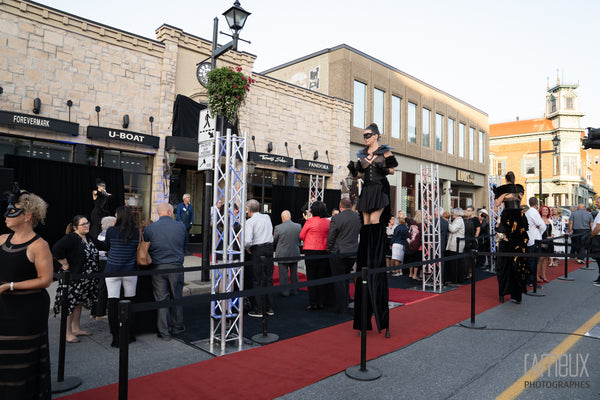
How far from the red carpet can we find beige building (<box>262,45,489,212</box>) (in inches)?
653

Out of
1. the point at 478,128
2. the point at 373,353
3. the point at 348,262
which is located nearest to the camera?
the point at 373,353

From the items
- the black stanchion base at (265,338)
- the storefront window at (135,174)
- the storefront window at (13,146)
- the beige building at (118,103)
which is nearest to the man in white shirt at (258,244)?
the black stanchion base at (265,338)

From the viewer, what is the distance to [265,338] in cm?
530

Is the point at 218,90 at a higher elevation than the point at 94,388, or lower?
higher

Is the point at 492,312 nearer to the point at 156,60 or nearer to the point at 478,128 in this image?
the point at 156,60

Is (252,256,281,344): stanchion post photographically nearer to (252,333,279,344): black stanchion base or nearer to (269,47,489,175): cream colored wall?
(252,333,279,344): black stanchion base

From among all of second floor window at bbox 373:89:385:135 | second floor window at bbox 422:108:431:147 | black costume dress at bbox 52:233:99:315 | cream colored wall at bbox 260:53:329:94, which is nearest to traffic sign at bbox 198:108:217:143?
black costume dress at bbox 52:233:99:315

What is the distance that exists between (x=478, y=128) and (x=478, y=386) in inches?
1394

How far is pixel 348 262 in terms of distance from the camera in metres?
7.49

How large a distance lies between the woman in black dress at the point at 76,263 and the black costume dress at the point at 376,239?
153 inches

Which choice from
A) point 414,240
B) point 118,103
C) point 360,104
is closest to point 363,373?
point 414,240

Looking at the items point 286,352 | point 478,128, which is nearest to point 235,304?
point 286,352

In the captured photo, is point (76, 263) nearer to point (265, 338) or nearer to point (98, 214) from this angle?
point (265, 338)

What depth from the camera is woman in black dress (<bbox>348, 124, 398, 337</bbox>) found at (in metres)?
5.11
